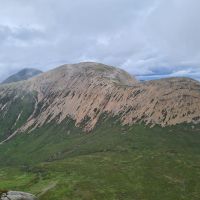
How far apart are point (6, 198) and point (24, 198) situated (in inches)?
314

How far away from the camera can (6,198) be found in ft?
437

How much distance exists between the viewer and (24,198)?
457 feet
